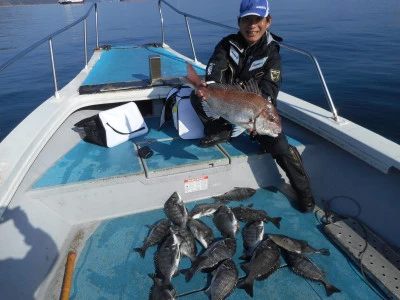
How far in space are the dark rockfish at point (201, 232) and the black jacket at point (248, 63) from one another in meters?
1.77

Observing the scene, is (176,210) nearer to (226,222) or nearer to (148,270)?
(226,222)

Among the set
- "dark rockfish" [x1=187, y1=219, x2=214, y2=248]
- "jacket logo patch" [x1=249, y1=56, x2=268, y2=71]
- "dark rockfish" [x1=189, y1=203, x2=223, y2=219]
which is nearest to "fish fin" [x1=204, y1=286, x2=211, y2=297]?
"dark rockfish" [x1=187, y1=219, x2=214, y2=248]

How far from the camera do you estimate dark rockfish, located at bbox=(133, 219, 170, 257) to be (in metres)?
3.10

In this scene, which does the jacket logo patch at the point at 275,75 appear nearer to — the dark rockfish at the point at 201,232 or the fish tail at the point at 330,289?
the dark rockfish at the point at 201,232

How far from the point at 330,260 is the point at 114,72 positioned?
5008mm

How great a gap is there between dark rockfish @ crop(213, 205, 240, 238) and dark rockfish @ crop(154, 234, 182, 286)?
0.56m

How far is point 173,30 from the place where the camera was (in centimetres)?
2822

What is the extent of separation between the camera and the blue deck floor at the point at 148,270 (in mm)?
2688

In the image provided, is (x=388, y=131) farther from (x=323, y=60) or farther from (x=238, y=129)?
(x=323, y=60)

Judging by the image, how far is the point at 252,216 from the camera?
11.6 feet

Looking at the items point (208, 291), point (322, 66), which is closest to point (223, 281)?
point (208, 291)

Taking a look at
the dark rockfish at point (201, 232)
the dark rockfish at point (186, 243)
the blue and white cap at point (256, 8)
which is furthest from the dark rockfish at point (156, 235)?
the blue and white cap at point (256, 8)

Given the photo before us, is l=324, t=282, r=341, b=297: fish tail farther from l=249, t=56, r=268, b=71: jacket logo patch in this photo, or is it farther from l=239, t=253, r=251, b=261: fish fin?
l=249, t=56, r=268, b=71: jacket logo patch

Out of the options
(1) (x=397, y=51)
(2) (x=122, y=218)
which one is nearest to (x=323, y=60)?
(1) (x=397, y=51)
